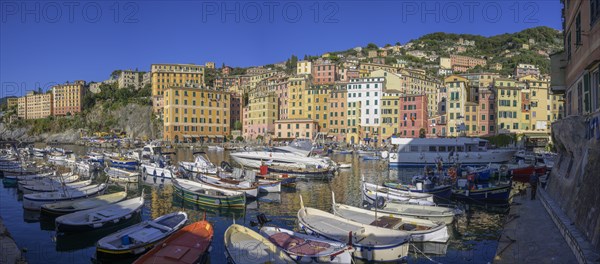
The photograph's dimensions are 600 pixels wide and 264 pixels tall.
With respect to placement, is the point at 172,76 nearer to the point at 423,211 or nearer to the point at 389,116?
the point at 389,116

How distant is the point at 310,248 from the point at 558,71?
73.3ft

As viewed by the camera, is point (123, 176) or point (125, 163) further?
point (125, 163)

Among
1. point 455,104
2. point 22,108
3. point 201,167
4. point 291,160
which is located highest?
point 22,108

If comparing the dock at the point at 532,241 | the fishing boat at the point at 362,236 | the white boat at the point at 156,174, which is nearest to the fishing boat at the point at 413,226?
the fishing boat at the point at 362,236

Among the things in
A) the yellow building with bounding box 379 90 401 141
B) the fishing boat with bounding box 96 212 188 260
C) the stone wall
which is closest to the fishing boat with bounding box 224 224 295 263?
the fishing boat with bounding box 96 212 188 260

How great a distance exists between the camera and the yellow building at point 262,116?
355 ft

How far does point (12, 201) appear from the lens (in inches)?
1138

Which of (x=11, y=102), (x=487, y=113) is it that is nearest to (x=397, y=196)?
(x=487, y=113)

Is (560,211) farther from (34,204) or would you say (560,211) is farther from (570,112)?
(34,204)

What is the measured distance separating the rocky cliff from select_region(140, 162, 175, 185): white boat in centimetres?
8071

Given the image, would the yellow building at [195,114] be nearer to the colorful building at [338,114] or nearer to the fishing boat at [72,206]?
the colorful building at [338,114]

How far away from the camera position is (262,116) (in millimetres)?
109375

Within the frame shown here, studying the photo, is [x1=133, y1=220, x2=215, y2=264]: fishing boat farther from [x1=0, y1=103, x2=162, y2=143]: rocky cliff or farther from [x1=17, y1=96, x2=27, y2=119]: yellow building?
[x1=17, y1=96, x2=27, y2=119]: yellow building

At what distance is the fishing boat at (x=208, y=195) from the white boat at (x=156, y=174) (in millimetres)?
9431
